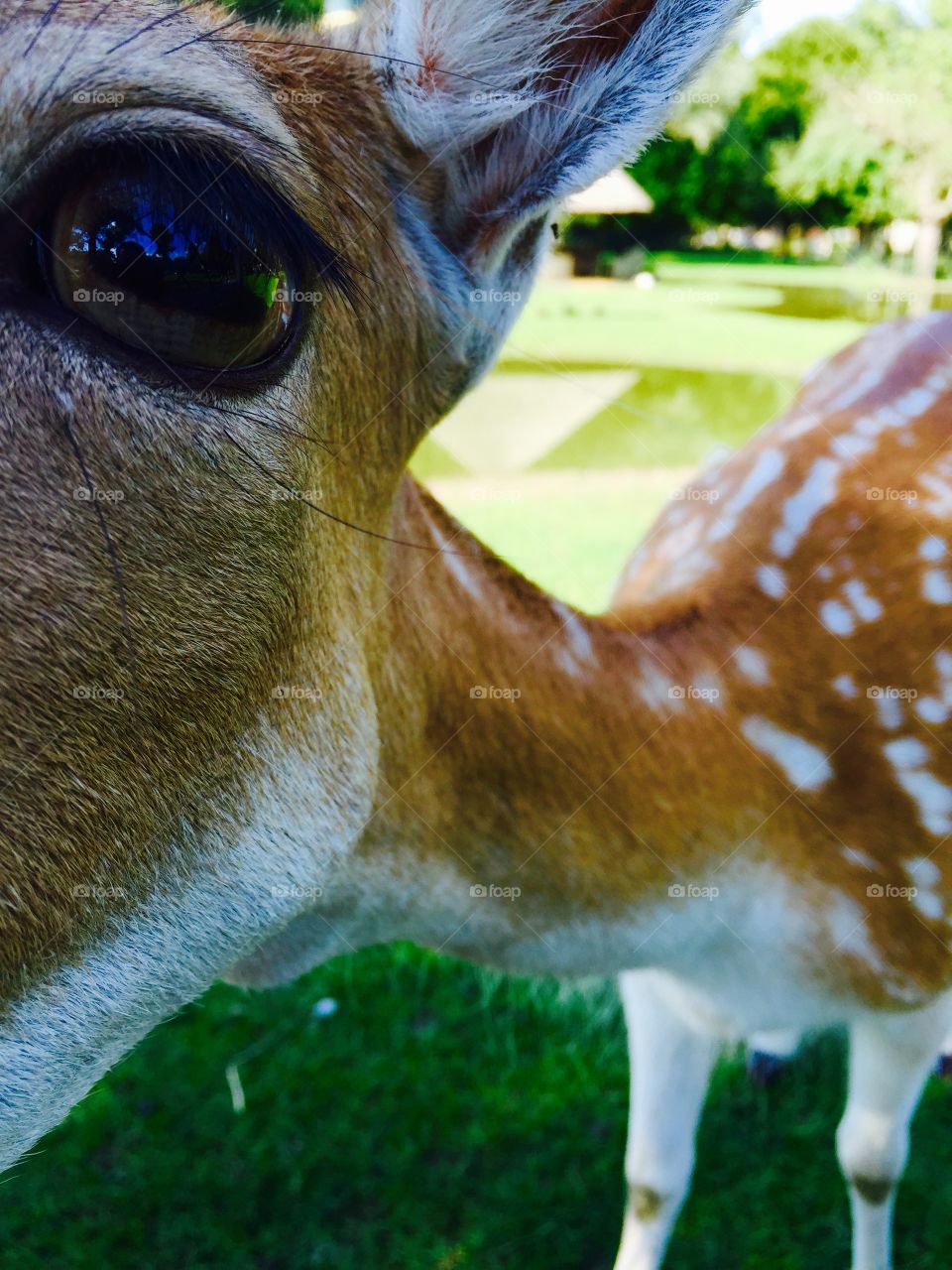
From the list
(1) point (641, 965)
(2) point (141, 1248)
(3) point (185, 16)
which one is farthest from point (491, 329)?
(2) point (141, 1248)

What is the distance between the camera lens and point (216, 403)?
48.0 inches

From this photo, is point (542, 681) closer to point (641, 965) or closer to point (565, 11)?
point (641, 965)

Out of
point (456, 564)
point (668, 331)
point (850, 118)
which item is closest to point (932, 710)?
point (456, 564)

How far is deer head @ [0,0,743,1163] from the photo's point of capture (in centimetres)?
110

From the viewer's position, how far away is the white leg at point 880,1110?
2346 mm

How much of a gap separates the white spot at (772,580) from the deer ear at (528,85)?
1.08m

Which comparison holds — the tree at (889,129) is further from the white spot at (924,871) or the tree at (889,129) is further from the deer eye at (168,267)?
the deer eye at (168,267)

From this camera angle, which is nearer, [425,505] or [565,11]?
[565,11]

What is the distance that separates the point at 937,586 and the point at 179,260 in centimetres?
181

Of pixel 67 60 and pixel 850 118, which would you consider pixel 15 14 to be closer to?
pixel 67 60

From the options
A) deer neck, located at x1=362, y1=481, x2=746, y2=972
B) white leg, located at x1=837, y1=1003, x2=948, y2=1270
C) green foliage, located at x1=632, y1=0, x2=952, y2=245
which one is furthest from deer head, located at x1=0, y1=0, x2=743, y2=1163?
green foliage, located at x1=632, y1=0, x2=952, y2=245

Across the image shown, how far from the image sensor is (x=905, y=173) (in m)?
14.0

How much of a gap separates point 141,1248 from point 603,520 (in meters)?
5.94

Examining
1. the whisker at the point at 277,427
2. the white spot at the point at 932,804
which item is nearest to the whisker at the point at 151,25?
the whisker at the point at 277,427
